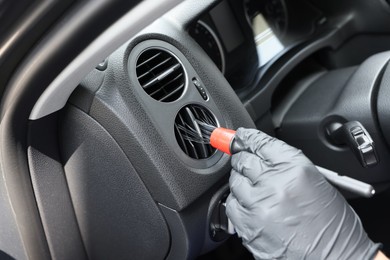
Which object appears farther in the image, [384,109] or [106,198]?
[384,109]

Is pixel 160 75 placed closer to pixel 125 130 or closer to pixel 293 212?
pixel 125 130

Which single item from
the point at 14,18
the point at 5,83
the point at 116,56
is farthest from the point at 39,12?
the point at 116,56

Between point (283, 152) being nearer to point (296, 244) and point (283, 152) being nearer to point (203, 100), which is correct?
point (296, 244)

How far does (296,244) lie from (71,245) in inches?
17.4

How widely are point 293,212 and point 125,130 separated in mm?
334

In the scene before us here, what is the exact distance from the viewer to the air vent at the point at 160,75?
0.83 metres

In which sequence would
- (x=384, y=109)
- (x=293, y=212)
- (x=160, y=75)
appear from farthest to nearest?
(x=384, y=109)
(x=160, y=75)
(x=293, y=212)

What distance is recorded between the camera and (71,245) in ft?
2.71

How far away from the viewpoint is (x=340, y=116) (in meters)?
1.06

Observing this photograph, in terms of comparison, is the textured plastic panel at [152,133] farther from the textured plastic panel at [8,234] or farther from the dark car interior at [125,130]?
the textured plastic panel at [8,234]

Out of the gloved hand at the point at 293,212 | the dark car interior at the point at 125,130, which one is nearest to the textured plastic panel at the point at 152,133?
the dark car interior at the point at 125,130

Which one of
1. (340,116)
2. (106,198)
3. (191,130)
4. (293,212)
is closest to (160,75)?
(191,130)

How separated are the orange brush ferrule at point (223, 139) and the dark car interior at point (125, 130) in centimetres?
9

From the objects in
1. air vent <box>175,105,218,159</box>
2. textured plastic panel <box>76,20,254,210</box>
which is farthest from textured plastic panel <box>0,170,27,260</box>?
air vent <box>175,105,218,159</box>
